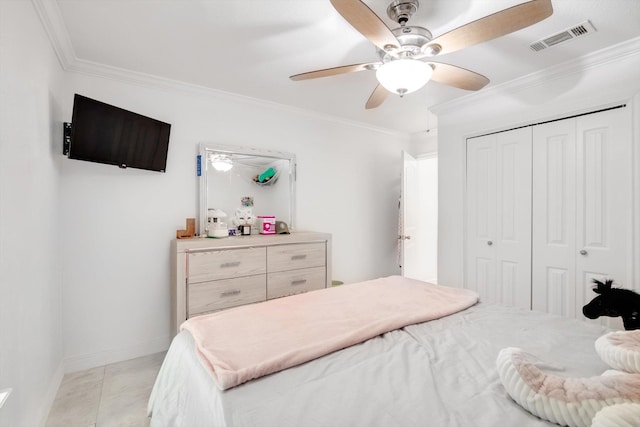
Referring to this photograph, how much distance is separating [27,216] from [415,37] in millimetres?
2319

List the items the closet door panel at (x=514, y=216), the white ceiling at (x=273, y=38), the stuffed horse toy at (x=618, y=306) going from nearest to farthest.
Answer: the stuffed horse toy at (x=618, y=306) → the white ceiling at (x=273, y=38) → the closet door panel at (x=514, y=216)

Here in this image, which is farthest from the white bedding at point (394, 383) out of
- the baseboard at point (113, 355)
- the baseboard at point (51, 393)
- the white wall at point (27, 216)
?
the baseboard at point (113, 355)

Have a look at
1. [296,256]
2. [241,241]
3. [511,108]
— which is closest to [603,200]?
[511,108]

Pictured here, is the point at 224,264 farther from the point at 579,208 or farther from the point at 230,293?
the point at 579,208

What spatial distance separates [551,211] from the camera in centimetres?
255

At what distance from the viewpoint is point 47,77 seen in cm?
182

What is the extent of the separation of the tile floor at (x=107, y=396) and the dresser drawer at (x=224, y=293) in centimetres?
57

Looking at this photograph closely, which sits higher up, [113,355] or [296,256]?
[296,256]

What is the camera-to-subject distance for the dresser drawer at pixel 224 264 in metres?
2.34

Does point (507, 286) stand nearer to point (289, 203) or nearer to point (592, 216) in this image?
point (592, 216)

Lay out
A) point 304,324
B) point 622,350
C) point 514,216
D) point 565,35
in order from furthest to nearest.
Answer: point 514,216, point 565,35, point 304,324, point 622,350

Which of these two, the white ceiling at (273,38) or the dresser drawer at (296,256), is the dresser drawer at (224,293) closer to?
the dresser drawer at (296,256)

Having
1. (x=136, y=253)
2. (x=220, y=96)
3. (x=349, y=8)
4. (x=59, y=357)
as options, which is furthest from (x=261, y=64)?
(x=59, y=357)

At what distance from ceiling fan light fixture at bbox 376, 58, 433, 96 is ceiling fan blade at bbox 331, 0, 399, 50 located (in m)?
0.11
